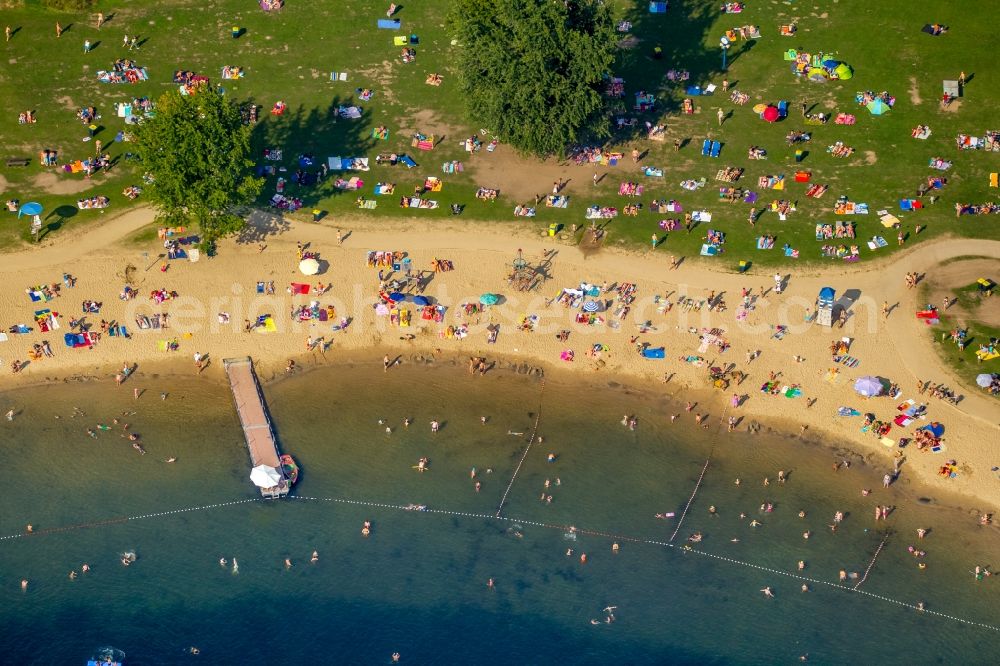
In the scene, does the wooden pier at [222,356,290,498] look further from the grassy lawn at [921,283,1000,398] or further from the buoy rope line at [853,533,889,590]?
the grassy lawn at [921,283,1000,398]

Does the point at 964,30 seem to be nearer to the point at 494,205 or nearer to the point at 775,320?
the point at 775,320

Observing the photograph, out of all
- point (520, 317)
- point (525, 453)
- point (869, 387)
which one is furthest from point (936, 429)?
point (520, 317)

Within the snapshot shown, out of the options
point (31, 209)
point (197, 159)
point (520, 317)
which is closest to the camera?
point (197, 159)

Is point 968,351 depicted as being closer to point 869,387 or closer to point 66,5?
point 869,387

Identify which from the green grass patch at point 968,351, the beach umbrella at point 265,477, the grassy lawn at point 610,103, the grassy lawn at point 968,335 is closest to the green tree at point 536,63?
the grassy lawn at point 610,103

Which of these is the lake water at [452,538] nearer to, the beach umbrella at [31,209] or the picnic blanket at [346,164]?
the beach umbrella at [31,209]

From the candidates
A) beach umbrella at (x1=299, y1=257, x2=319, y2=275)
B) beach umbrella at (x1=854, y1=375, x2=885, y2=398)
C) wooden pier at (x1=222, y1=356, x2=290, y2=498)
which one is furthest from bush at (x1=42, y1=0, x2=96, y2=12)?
beach umbrella at (x1=854, y1=375, x2=885, y2=398)
